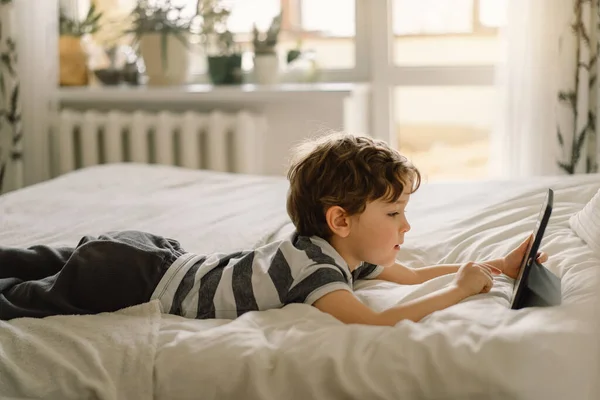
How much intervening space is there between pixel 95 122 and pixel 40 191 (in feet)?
3.24

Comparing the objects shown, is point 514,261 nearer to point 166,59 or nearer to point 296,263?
point 296,263

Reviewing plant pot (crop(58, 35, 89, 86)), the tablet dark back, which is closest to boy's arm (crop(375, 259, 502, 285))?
the tablet dark back

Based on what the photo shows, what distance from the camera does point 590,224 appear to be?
1379 millimetres

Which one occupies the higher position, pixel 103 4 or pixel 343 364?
pixel 103 4

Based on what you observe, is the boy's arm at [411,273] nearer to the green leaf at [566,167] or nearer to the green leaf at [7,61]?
the green leaf at [566,167]

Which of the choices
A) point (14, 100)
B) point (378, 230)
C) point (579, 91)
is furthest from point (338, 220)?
point (14, 100)

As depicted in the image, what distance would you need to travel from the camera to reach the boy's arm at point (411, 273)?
1.40 meters

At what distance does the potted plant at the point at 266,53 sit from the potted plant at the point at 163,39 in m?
0.26

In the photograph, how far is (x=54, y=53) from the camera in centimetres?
299

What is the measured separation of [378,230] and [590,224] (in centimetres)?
39

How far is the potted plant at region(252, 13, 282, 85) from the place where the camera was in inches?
115

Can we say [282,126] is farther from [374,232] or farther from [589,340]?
[589,340]

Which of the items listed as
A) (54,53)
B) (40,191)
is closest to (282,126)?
(54,53)

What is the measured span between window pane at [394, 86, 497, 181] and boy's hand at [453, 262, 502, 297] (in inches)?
69.4
